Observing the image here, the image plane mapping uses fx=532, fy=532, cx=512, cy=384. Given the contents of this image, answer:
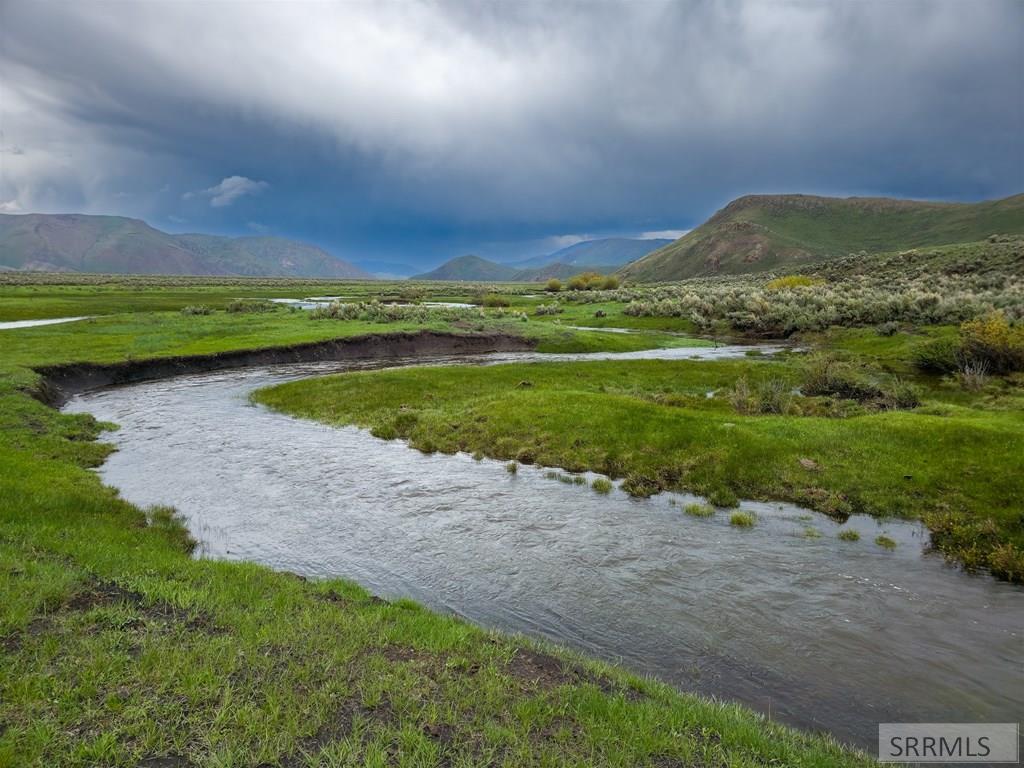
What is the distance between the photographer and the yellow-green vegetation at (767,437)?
1817cm

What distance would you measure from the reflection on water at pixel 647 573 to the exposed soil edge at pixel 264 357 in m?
21.4

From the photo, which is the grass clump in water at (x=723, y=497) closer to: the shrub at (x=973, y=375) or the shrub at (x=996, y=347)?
the shrub at (x=973, y=375)

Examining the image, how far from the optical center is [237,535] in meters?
17.0

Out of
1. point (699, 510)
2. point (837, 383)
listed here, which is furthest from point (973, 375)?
point (699, 510)

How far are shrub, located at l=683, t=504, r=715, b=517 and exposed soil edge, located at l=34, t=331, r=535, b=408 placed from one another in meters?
38.4

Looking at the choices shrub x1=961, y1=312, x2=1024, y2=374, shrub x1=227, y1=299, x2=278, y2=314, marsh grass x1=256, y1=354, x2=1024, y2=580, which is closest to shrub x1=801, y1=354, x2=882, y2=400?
marsh grass x1=256, y1=354, x2=1024, y2=580

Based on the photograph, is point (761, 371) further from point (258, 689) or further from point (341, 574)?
point (258, 689)

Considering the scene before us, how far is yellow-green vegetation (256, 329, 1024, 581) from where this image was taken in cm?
1817

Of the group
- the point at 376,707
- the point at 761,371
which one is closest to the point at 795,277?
the point at 761,371

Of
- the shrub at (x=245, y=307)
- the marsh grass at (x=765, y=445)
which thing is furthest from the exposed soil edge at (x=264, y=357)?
the shrub at (x=245, y=307)

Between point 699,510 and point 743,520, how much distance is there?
4.84ft

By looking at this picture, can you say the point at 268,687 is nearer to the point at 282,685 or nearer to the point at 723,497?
the point at 282,685

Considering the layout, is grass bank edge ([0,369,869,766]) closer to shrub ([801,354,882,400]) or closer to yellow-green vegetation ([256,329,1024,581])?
yellow-green vegetation ([256,329,1024,581])

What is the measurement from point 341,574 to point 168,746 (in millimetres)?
8079
